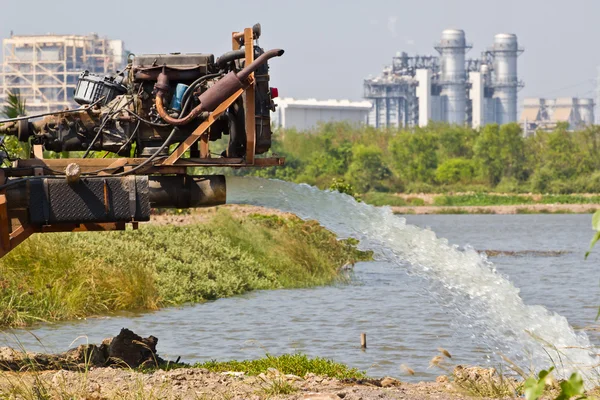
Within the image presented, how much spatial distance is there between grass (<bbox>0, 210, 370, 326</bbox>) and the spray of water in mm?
4142

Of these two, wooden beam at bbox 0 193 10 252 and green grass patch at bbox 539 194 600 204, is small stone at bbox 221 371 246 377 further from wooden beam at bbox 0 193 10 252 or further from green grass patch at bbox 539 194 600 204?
green grass patch at bbox 539 194 600 204

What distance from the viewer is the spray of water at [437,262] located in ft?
51.2

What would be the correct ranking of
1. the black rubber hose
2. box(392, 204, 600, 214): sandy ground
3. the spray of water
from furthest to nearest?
box(392, 204, 600, 214): sandy ground, the spray of water, the black rubber hose

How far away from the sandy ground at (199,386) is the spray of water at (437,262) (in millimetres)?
3877

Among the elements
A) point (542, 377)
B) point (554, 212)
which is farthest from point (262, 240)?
point (554, 212)

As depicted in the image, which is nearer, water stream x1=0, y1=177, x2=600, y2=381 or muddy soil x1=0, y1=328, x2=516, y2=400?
muddy soil x1=0, y1=328, x2=516, y2=400

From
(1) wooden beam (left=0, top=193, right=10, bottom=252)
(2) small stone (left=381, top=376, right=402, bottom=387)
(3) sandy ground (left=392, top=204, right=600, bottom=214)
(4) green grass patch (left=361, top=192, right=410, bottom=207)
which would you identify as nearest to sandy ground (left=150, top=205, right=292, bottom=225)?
(2) small stone (left=381, top=376, right=402, bottom=387)

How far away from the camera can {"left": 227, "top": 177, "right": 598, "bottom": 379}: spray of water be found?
615 inches

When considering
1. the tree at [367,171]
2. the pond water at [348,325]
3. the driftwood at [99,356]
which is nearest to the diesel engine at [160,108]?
the pond water at [348,325]

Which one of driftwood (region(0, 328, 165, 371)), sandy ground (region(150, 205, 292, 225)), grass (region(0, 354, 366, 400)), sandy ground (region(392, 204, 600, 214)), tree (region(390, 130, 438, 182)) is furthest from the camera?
tree (region(390, 130, 438, 182))

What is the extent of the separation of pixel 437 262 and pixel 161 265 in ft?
28.3

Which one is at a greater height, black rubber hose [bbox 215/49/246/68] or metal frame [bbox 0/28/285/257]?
black rubber hose [bbox 215/49/246/68]

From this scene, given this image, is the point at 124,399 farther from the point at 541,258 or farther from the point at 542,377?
the point at 541,258

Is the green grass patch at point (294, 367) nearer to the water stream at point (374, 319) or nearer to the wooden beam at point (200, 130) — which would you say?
the water stream at point (374, 319)
